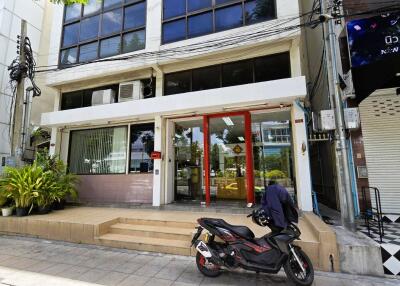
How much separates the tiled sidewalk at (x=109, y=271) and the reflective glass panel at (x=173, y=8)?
766 centimetres

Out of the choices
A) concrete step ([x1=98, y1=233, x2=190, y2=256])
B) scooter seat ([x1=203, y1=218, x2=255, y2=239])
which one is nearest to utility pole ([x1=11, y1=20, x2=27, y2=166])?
concrete step ([x1=98, y1=233, x2=190, y2=256])

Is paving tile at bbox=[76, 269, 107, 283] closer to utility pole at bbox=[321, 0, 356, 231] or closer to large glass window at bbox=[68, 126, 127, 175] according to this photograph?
utility pole at bbox=[321, 0, 356, 231]

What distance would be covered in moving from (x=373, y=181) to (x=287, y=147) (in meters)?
2.37

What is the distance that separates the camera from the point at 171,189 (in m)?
8.44

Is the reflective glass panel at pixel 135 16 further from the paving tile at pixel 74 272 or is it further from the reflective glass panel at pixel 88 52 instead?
the paving tile at pixel 74 272

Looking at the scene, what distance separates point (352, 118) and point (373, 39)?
6.05 feet

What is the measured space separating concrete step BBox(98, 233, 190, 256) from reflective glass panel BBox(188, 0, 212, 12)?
732cm

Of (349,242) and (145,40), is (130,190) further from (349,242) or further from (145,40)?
(349,242)

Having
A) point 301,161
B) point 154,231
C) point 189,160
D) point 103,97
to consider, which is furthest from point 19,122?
point 301,161

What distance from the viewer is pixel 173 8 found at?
8469 millimetres

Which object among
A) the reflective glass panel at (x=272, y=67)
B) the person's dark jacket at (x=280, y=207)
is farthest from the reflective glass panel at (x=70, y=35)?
the person's dark jacket at (x=280, y=207)

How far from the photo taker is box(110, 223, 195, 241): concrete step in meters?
5.24

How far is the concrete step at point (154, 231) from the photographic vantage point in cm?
524

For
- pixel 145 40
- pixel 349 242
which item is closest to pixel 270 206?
pixel 349 242
